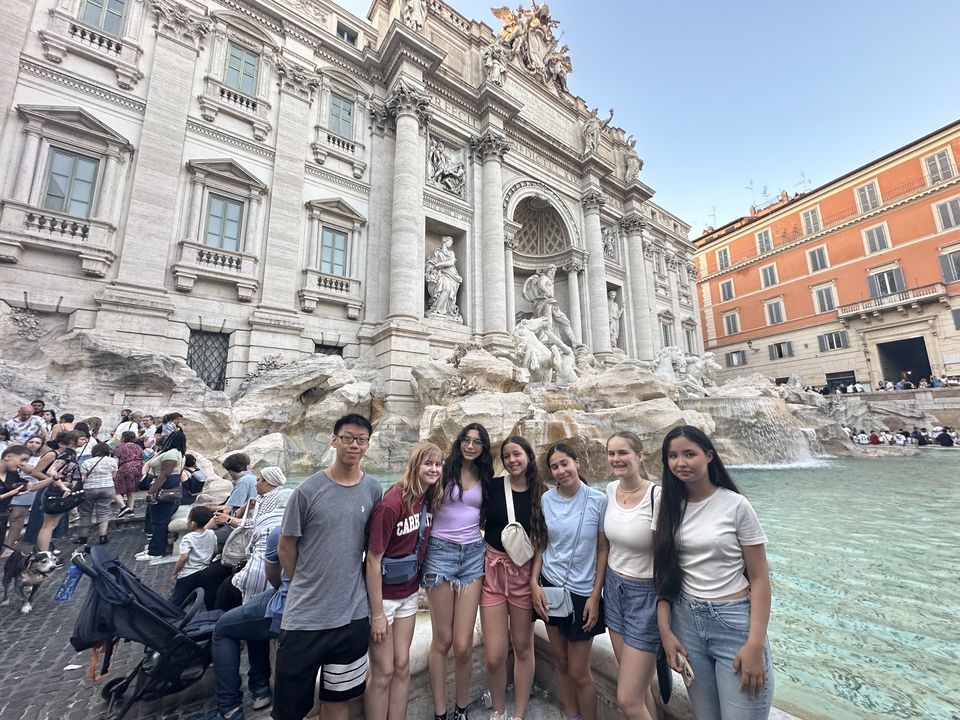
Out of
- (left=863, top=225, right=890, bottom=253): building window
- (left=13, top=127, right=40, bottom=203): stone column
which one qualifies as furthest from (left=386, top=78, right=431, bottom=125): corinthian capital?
(left=863, top=225, right=890, bottom=253): building window

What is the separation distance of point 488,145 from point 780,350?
862 inches

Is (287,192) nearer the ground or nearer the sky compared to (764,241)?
nearer the ground

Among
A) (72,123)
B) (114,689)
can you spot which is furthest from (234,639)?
(72,123)

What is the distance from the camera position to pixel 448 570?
72.9 inches

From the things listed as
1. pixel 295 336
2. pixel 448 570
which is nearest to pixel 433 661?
pixel 448 570

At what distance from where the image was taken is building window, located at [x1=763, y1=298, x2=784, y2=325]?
985 inches

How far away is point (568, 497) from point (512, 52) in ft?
71.3

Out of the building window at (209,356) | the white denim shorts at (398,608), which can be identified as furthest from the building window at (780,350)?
the white denim shorts at (398,608)

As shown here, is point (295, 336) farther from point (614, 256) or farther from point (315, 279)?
point (614, 256)

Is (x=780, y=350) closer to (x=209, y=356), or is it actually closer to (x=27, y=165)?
(x=209, y=356)

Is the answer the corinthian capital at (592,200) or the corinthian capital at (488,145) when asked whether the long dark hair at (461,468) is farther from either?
the corinthian capital at (592,200)

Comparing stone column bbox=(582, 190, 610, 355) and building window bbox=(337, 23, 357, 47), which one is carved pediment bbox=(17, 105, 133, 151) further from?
stone column bbox=(582, 190, 610, 355)

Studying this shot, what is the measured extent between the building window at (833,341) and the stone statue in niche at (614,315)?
12424 millimetres

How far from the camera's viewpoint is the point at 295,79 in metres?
12.0
